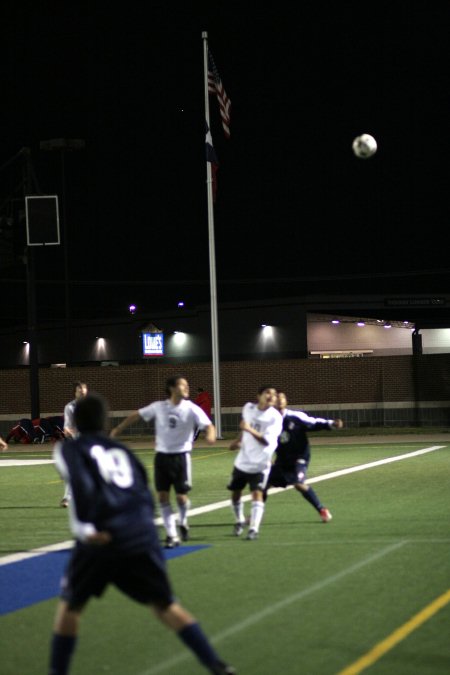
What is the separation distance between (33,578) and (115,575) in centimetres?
535

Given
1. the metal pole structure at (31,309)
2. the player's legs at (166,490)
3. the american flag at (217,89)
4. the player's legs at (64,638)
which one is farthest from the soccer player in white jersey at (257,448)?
the metal pole structure at (31,309)

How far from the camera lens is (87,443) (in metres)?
6.25

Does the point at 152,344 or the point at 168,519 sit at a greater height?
the point at 152,344

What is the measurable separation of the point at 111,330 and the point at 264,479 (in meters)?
51.8

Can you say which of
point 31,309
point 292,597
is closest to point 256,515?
point 292,597

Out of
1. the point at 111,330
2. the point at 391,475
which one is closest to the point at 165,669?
the point at 391,475

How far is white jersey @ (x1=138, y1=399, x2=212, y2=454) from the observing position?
1319cm

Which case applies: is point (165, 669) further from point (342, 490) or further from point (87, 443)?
point (342, 490)

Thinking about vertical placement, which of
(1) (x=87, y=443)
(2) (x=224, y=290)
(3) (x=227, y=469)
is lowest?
(3) (x=227, y=469)

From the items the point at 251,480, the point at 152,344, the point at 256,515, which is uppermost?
the point at 152,344

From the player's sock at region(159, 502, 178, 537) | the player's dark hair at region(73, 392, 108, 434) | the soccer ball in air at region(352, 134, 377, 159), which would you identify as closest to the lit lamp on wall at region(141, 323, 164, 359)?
the soccer ball in air at region(352, 134, 377, 159)

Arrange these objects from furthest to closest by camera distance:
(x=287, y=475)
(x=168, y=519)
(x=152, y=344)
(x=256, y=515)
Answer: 1. (x=152, y=344)
2. (x=287, y=475)
3. (x=256, y=515)
4. (x=168, y=519)

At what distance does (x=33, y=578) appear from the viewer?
11.3m

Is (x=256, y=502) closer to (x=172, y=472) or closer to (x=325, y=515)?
(x=172, y=472)
